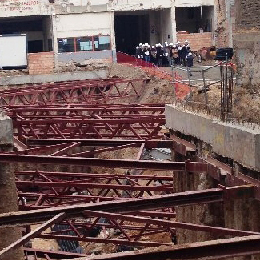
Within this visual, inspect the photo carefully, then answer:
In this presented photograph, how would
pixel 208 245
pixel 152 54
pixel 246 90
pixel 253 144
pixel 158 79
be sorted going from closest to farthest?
pixel 208 245 → pixel 253 144 → pixel 246 90 → pixel 158 79 → pixel 152 54

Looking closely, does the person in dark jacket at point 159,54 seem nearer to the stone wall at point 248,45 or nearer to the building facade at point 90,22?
the building facade at point 90,22

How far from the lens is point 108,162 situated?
13.2 meters

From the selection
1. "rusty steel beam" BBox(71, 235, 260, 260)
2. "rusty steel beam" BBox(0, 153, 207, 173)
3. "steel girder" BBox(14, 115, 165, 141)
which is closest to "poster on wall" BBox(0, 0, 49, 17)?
"steel girder" BBox(14, 115, 165, 141)

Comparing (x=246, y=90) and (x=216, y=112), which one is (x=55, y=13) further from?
(x=216, y=112)

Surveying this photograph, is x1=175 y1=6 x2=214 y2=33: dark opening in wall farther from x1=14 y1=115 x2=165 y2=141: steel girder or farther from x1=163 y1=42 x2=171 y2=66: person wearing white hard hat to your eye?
x1=14 y1=115 x2=165 y2=141: steel girder

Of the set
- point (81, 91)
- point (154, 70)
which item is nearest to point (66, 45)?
point (154, 70)

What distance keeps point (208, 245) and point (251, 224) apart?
5.32 m

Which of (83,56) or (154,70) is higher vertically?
(83,56)

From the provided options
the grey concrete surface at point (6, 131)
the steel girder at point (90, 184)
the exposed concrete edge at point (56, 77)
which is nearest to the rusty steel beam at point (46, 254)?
the steel girder at point (90, 184)

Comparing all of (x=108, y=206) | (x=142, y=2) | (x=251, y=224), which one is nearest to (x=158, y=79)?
(x=142, y=2)

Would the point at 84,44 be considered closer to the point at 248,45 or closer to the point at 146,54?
the point at 146,54

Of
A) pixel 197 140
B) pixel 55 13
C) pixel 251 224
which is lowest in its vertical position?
pixel 251 224

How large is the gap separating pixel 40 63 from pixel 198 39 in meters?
12.4

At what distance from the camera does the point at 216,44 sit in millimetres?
50875
